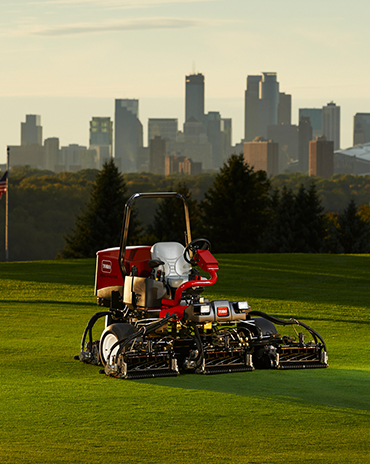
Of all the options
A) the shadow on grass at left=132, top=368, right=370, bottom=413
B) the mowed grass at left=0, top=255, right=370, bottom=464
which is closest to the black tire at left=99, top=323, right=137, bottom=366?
the mowed grass at left=0, top=255, right=370, bottom=464

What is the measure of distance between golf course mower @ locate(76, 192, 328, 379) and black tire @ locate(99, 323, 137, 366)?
0.05 feet

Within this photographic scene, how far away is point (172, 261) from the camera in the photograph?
38.0 feet

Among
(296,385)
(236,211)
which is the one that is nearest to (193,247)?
(296,385)

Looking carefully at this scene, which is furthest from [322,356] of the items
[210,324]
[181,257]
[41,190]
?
[41,190]

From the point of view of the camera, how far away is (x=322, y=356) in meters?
10.9

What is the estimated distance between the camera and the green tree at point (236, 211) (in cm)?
6044

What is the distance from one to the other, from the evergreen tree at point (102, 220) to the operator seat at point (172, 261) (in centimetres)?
4861

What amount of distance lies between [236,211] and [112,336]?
50.2 metres

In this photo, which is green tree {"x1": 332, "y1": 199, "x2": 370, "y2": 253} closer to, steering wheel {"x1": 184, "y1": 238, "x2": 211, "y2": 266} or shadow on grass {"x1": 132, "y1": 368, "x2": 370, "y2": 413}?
steering wheel {"x1": 184, "y1": 238, "x2": 211, "y2": 266}

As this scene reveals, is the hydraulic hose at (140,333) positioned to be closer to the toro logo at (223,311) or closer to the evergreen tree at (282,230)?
the toro logo at (223,311)

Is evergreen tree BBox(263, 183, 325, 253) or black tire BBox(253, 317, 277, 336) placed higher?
evergreen tree BBox(263, 183, 325, 253)

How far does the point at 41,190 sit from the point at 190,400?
10554cm

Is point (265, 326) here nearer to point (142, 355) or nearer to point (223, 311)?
point (223, 311)

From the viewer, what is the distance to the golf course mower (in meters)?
10.1
